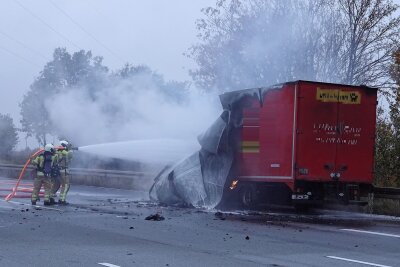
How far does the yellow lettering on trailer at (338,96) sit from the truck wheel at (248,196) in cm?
297

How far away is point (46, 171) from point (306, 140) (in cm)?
668

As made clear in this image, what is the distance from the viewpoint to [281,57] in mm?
20547

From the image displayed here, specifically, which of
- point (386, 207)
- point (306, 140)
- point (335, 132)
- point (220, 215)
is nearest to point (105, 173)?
point (220, 215)

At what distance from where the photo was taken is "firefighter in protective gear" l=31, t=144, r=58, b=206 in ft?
51.2

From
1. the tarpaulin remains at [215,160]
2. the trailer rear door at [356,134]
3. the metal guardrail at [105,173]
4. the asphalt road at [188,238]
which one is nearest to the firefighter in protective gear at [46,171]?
the asphalt road at [188,238]

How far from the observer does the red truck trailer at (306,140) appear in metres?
14.5

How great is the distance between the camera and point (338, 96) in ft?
48.6

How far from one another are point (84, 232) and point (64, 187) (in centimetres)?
572

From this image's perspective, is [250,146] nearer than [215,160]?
Yes

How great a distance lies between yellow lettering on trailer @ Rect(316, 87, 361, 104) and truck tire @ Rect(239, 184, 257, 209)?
2.95 metres

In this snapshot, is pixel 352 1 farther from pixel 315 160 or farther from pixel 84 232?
pixel 84 232

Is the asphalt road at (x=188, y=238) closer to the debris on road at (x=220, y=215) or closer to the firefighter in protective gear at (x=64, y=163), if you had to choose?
the debris on road at (x=220, y=215)

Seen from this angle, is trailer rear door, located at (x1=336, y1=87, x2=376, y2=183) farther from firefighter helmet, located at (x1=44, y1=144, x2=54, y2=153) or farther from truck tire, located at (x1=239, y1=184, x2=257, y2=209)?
firefighter helmet, located at (x1=44, y1=144, x2=54, y2=153)

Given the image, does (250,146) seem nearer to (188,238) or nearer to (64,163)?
(64,163)
